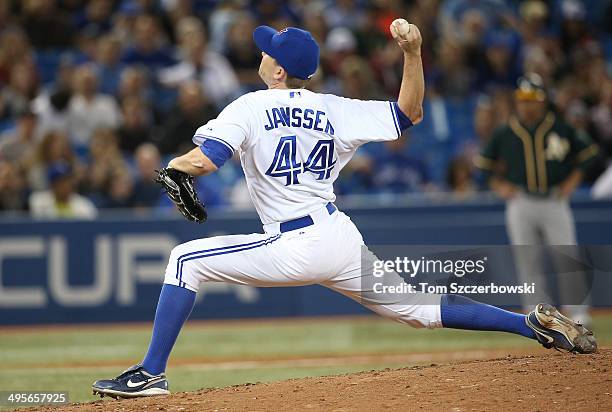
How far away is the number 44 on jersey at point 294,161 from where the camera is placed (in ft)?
18.3

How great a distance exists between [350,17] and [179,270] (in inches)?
408

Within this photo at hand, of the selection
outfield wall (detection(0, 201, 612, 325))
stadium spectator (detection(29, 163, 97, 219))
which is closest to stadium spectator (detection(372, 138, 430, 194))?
outfield wall (detection(0, 201, 612, 325))

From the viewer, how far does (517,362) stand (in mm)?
5965

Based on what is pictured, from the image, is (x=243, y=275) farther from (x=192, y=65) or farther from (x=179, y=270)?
(x=192, y=65)

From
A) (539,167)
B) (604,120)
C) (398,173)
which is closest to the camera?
(539,167)

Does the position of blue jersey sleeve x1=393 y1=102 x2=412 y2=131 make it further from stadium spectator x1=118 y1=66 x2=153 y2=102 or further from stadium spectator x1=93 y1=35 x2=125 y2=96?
stadium spectator x1=93 y1=35 x2=125 y2=96

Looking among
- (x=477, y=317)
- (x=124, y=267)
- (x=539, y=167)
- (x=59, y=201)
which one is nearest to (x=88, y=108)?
(x=59, y=201)

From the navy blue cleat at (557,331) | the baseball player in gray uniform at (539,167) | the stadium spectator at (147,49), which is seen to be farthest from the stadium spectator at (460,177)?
the navy blue cleat at (557,331)

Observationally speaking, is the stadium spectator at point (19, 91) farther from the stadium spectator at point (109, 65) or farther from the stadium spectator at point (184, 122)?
the stadium spectator at point (184, 122)

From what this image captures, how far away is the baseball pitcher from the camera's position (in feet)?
18.2

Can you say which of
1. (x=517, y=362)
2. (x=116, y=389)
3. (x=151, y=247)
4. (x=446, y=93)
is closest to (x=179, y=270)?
(x=116, y=389)

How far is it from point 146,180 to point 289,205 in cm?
717

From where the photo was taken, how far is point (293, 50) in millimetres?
5680

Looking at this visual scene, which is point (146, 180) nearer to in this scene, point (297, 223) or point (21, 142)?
point (21, 142)
